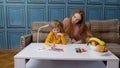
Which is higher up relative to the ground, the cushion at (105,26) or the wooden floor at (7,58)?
the cushion at (105,26)

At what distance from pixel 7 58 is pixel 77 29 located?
160 cm

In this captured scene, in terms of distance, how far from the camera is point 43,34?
10.4 ft

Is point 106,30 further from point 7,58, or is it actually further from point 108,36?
point 7,58

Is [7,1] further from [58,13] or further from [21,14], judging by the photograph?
[58,13]

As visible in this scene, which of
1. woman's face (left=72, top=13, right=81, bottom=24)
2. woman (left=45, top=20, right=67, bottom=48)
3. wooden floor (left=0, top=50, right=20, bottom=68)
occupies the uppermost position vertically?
woman's face (left=72, top=13, right=81, bottom=24)

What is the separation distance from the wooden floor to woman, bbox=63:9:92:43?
1089mm

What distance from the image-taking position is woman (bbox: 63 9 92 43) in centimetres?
264

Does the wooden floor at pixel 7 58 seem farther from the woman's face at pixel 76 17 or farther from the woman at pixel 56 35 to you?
the woman's face at pixel 76 17

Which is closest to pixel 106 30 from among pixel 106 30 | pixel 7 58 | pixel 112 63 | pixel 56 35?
pixel 106 30

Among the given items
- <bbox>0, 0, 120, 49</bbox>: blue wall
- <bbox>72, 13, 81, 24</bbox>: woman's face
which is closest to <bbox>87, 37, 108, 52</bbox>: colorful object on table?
<bbox>72, 13, 81, 24</bbox>: woman's face

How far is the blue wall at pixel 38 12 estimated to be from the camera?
4.09 metres

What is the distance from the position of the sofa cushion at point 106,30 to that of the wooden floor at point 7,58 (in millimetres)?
1414

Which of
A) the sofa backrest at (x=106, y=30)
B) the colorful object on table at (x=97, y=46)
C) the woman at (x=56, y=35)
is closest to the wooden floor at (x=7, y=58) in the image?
the sofa backrest at (x=106, y=30)

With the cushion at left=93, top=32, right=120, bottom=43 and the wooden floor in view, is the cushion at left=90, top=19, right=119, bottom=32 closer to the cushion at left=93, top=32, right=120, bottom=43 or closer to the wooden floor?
the cushion at left=93, top=32, right=120, bottom=43
